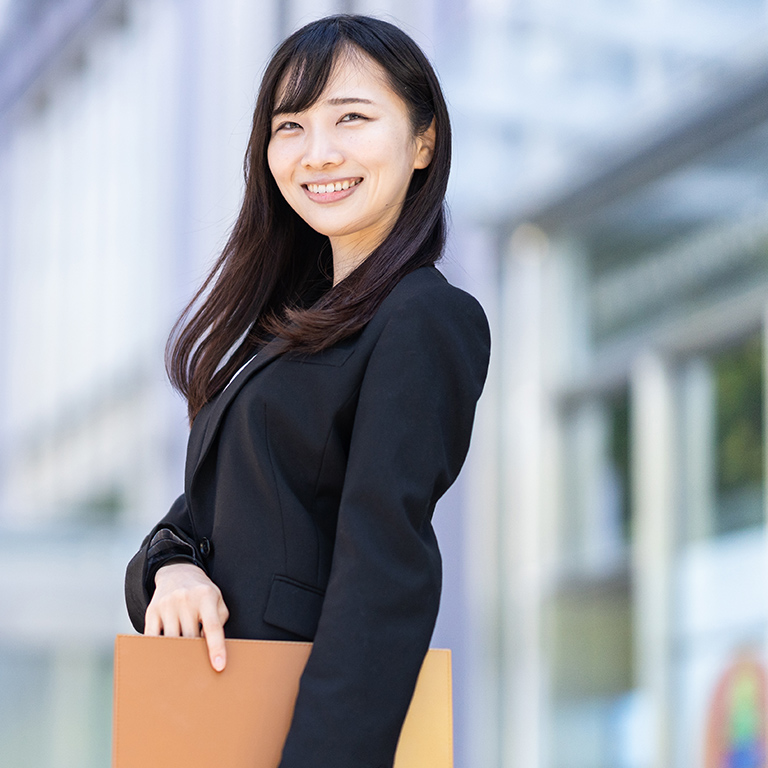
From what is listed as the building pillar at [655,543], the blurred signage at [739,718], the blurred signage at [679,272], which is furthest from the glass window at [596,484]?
the blurred signage at [739,718]

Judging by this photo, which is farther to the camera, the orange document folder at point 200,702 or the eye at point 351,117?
the eye at point 351,117

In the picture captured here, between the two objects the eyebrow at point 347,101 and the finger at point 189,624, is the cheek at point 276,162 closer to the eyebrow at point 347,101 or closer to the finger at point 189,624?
the eyebrow at point 347,101

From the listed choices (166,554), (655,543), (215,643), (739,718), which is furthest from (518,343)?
(215,643)

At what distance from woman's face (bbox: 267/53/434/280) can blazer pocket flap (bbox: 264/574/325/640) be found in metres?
0.46

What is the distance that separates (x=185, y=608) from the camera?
1.45 m

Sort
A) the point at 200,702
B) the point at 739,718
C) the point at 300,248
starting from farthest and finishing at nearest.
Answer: the point at 739,718 < the point at 300,248 < the point at 200,702

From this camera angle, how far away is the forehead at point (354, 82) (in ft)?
5.29

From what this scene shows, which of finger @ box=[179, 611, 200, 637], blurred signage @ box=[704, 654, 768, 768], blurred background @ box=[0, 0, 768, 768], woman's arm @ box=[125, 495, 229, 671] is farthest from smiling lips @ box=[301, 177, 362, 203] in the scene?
blurred signage @ box=[704, 654, 768, 768]

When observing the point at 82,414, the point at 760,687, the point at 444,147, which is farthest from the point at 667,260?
the point at 444,147

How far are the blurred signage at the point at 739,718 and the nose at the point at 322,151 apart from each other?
613cm

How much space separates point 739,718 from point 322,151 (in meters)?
6.39

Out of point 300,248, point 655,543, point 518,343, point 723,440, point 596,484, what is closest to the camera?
point 300,248

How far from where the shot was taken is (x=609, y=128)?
7.90 m

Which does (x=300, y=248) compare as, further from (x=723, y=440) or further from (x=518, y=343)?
(x=518, y=343)
